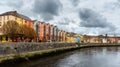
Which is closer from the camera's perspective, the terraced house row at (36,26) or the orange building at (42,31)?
the terraced house row at (36,26)

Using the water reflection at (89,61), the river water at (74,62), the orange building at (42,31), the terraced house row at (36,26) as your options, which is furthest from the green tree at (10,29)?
the orange building at (42,31)

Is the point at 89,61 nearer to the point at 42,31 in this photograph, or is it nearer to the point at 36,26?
the point at 36,26

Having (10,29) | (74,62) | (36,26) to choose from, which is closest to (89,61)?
(74,62)

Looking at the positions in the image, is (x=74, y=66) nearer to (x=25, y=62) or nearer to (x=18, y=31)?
(x=25, y=62)

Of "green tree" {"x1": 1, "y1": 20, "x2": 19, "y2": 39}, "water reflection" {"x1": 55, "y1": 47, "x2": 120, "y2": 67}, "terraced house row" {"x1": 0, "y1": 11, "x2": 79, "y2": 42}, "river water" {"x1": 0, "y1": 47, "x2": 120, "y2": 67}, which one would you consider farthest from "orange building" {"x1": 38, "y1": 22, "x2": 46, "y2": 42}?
"river water" {"x1": 0, "y1": 47, "x2": 120, "y2": 67}

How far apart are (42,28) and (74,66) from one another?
115134mm

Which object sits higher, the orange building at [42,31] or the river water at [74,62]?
the orange building at [42,31]

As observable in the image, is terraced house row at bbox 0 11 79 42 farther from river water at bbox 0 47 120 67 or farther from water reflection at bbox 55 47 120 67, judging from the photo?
river water at bbox 0 47 120 67

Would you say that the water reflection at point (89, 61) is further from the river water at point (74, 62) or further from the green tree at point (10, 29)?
the green tree at point (10, 29)

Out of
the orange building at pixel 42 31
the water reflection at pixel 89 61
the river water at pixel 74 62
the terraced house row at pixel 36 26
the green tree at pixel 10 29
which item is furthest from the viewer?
the orange building at pixel 42 31

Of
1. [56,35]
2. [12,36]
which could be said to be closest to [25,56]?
[12,36]

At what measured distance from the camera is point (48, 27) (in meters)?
173

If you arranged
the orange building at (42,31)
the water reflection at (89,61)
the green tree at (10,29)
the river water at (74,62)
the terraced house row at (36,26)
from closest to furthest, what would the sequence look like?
the river water at (74,62) → the water reflection at (89,61) → the green tree at (10,29) → the terraced house row at (36,26) → the orange building at (42,31)

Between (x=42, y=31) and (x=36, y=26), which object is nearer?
(x=36, y=26)
